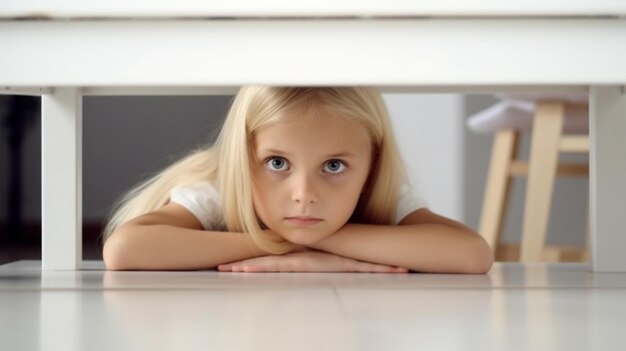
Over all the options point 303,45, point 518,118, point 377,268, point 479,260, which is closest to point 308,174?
point 377,268

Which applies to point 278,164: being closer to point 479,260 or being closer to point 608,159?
point 479,260

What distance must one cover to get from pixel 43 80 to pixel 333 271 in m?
0.66

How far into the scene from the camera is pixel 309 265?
4.15ft

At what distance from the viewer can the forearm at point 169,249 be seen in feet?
4.21

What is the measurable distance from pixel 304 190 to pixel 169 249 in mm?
193

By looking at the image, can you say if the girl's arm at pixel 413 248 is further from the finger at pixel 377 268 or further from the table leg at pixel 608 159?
the table leg at pixel 608 159

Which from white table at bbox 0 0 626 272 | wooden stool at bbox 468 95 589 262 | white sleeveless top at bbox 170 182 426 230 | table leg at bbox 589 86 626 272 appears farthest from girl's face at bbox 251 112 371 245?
wooden stool at bbox 468 95 589 262

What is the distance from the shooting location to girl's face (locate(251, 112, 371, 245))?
4.14 feet

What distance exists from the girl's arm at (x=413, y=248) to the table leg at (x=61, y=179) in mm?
334

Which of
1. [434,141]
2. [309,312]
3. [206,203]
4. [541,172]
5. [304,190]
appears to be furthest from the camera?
[434,141]

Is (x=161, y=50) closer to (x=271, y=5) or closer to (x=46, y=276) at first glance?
(x=271, y=5)

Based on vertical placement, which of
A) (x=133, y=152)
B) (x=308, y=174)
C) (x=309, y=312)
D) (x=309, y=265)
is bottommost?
(x=309, y=312)

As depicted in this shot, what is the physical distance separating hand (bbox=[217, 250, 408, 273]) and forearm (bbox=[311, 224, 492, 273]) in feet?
0.05

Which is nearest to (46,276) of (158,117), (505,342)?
(505,342)
